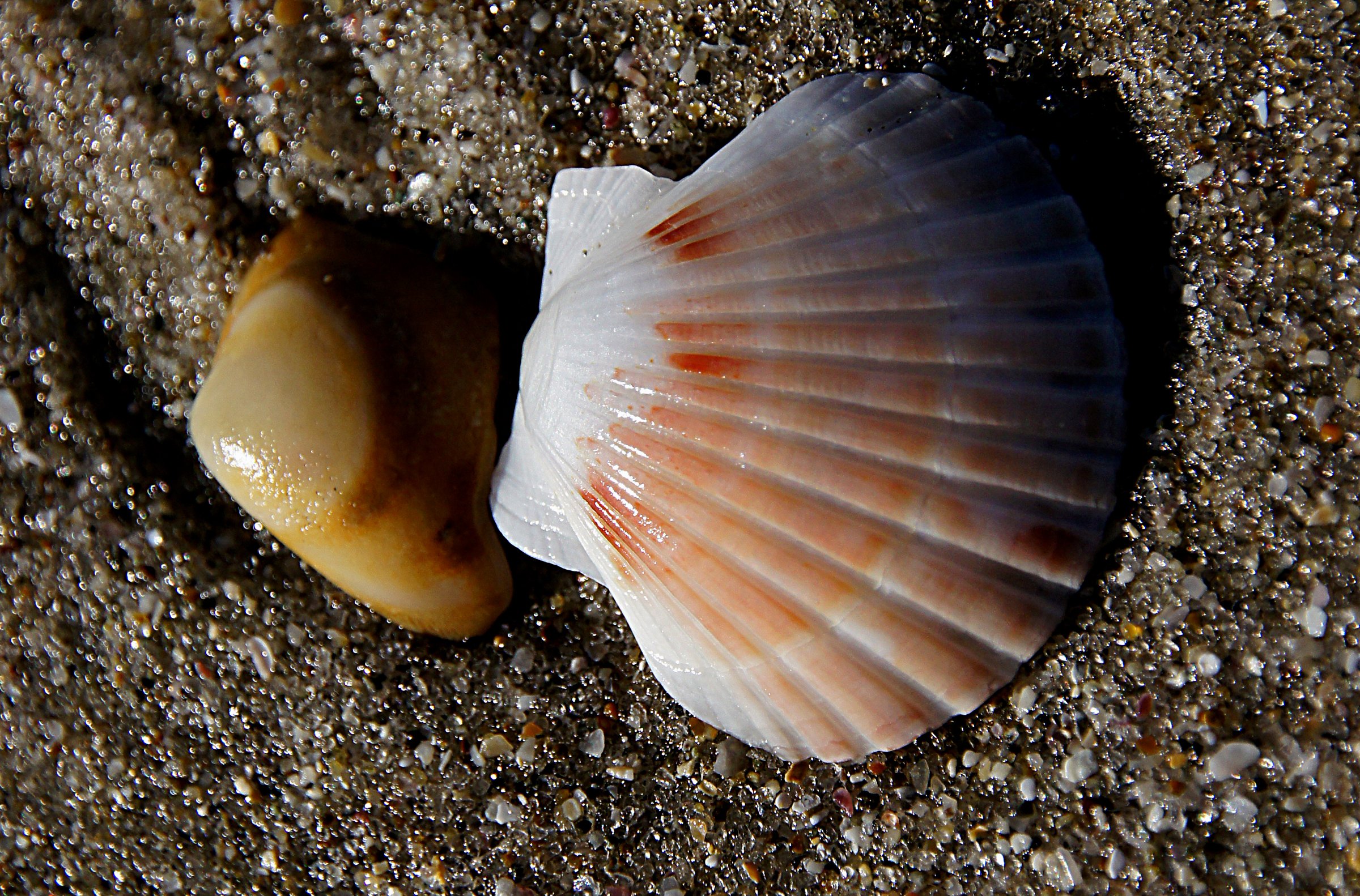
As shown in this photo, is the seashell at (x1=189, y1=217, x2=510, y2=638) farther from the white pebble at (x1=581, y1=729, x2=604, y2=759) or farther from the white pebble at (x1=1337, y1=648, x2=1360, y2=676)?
the white pebble at (x1=1337, y1=648, x2=1360, y2=676)

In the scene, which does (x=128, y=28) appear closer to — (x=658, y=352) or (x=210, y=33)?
(x=210, y=33)

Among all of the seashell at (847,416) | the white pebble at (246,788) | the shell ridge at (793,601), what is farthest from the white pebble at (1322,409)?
the white pebble at (246,788)

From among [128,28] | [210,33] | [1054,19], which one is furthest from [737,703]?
[128,28]

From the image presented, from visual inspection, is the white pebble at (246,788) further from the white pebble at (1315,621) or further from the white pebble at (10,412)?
the white pebble at (1315,621)

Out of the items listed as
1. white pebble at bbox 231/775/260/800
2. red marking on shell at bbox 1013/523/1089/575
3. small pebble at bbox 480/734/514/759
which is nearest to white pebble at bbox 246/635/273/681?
white pebble at bbox 231/775/260/800

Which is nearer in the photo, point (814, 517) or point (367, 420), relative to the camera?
point (814, 517)

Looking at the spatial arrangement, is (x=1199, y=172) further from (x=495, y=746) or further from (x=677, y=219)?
(x=495, y=746)

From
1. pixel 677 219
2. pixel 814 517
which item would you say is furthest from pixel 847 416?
pixel 677 219
